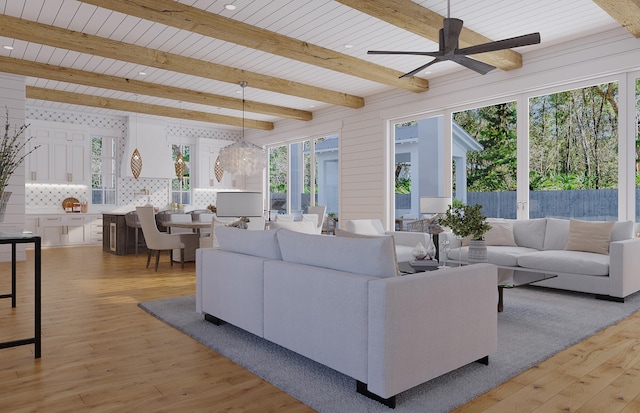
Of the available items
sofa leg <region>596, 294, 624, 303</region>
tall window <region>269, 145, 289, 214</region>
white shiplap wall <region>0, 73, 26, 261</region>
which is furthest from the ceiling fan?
tall window <region>269, 145, 289, 214</region>

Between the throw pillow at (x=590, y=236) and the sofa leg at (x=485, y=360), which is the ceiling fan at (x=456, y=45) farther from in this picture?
the sofa leg at (x=485, y=360)

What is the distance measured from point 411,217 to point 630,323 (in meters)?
4.57

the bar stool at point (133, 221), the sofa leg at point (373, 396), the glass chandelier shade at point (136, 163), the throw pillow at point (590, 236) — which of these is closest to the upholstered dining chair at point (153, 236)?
the bar stool at point (133, 221)

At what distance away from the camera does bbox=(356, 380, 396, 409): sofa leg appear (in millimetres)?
2061

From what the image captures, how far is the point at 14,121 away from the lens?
23.2 ft

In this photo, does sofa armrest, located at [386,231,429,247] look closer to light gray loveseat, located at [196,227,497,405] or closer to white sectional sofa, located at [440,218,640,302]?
white sectional sofa, located at [440,218,640,302]

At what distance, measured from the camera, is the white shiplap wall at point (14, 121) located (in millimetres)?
6941

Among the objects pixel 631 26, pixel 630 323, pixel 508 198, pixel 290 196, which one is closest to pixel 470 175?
pixel 508 198

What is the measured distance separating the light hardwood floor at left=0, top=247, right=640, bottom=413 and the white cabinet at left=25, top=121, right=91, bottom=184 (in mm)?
6233

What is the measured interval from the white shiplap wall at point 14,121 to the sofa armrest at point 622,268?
7.97 m

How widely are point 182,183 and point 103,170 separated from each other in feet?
6.25

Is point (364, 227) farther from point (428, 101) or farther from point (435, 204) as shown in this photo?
point (428, 101)

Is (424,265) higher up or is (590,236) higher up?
(590,236)

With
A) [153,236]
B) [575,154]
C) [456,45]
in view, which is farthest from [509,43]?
[153,236]
